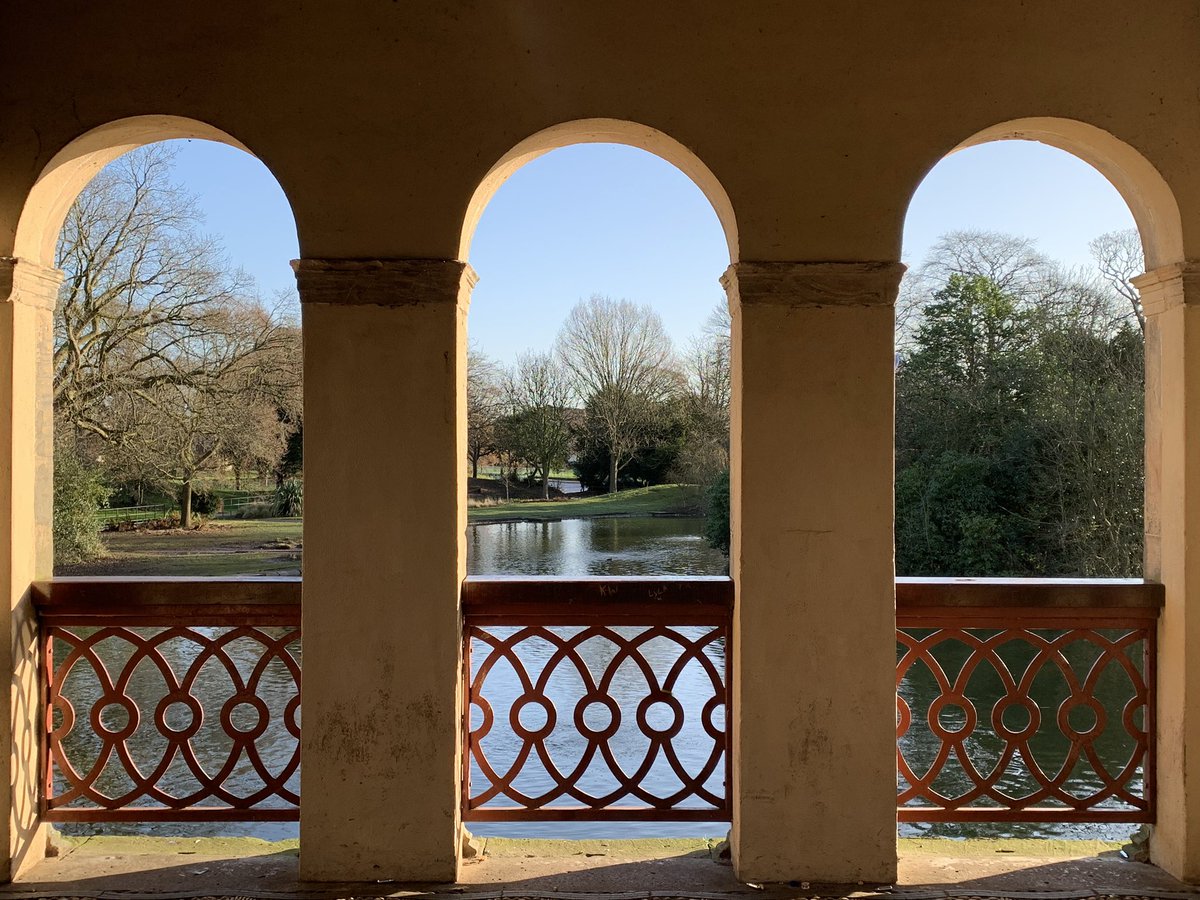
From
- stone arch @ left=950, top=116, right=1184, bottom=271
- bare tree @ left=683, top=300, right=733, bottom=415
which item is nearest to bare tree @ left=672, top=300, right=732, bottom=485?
bare tree @ left=683, top=300, right=733, bottom=415

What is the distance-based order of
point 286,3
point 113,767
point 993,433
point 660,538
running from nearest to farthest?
point 286,3
point 113,767
point 993,433
point 660,538

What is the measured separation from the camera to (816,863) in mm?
3229

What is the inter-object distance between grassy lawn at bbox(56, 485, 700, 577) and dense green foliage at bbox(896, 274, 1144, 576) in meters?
5.70

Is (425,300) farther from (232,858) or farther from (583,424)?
(583,424)

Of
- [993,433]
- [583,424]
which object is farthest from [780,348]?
[583,424]

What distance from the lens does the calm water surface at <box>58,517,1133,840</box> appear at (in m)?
5.92

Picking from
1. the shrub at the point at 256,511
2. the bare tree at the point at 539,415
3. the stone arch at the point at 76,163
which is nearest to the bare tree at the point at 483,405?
the bare tree at the point at 539,415

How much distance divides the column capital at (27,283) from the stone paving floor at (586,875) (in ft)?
7.09

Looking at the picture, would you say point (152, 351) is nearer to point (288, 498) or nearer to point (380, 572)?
point (288, 498)

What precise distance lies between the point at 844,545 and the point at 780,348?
776 mm

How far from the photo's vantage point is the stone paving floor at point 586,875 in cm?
313

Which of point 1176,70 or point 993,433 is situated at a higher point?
point 1176,70

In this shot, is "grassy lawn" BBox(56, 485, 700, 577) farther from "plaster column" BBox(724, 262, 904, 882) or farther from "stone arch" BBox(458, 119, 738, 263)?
"plaster column" BBox(724, 262, 904, 882)

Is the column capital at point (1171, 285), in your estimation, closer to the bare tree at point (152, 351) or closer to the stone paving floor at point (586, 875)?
the stone paving floor at point (586, 875)
